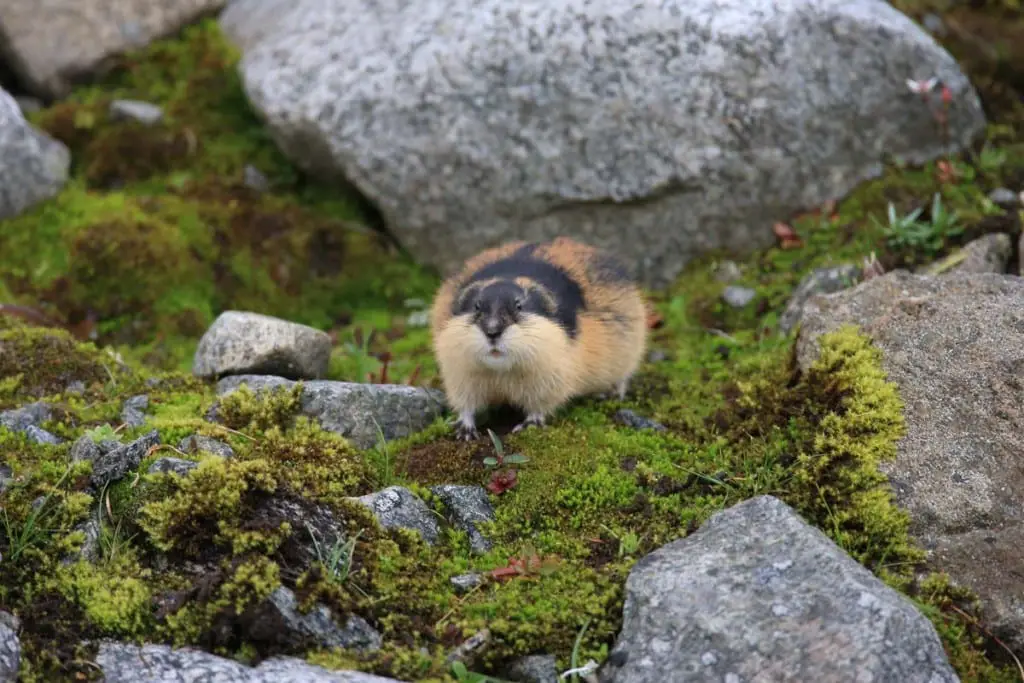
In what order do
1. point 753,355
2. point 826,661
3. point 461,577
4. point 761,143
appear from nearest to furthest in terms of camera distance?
point 826,661
point 461,577
point 753,355
point 761,143

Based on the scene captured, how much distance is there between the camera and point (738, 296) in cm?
955

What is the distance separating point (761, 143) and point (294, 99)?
4.36 m

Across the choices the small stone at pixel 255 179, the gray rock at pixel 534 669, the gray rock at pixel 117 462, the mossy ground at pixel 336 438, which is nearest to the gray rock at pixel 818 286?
the mossy ground at pixel 336 438

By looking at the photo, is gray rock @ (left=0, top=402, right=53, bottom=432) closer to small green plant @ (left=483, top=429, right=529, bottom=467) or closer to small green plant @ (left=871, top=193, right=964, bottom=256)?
small green plant @ (left=483, top=429, right=529, bottom=467)

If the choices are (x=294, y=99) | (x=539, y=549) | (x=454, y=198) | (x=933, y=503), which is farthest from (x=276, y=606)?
(x=294, y=99)

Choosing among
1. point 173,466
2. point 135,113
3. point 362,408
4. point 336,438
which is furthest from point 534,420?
point 135,113

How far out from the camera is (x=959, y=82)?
33.1 ft

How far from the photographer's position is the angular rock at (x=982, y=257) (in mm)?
8461

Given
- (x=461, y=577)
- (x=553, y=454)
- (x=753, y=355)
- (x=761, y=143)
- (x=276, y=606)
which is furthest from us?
(x=761, y=143)

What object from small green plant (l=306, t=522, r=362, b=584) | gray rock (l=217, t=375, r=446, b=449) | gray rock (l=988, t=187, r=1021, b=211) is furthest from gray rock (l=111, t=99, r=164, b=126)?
gray rock (l=988, t=187, r=1021, b=211)

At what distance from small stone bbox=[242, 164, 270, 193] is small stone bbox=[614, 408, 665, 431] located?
4.85m

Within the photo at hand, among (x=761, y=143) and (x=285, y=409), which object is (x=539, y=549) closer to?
(x=285, y=409)

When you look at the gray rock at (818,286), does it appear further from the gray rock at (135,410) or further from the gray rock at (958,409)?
the gray rock at (135,410)

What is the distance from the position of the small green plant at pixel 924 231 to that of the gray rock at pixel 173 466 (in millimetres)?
5959
